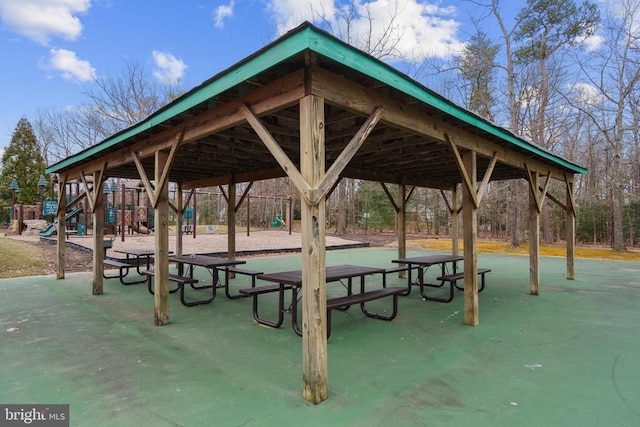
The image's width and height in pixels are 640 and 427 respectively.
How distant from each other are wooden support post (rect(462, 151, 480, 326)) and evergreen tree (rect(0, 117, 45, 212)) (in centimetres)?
2946

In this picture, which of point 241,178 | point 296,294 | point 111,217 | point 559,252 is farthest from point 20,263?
point 559,252

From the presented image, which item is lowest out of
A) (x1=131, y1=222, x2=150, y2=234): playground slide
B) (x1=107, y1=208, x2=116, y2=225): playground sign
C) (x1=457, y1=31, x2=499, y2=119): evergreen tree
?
(x1=131, y1=222, x2=150, y2=234): playground slide

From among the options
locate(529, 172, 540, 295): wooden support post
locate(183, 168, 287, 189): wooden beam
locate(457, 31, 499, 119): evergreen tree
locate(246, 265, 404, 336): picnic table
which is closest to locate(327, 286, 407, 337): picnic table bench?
locate(246, 265, 404, 336): picnic table

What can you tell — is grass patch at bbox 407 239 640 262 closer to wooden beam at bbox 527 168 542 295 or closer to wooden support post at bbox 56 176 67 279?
wooden beam at bbox 527 168 542 295

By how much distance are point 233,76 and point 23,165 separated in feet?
99.7

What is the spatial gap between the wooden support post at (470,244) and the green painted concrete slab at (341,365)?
→ 0.87ft

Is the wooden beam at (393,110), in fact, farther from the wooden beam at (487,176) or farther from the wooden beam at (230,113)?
the wooden beam at (230,113)

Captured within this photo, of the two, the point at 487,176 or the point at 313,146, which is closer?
the point at 313,146

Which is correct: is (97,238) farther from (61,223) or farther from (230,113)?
(230,113)

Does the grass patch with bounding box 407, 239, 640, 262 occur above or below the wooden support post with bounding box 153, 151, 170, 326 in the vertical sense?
below

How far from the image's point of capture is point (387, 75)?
2746mm

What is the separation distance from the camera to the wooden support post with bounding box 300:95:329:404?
2445 mm

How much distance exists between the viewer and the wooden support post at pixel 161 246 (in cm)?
434

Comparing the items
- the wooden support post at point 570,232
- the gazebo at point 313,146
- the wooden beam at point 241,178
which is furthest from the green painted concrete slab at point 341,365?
the wooden beam at point 241,178
